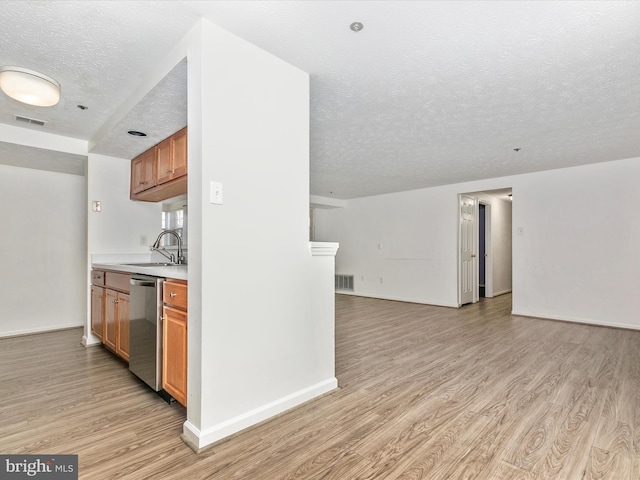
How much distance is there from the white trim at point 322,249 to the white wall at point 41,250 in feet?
11.6

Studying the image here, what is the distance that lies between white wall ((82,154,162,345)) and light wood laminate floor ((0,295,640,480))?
3.66ft

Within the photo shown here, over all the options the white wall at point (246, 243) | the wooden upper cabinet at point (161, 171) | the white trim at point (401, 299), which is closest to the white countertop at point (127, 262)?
the white wall at point (246, 243)

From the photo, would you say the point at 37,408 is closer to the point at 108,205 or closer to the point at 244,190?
the point at 244,190

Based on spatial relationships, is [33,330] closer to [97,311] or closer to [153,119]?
[97,311]

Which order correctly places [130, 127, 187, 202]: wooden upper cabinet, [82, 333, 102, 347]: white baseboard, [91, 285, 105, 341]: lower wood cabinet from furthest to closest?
[82, 333, 102, 347]: white baseboard, [91, 285, 105, 341]: lower wood cabinet, [130, 127, 187, 202]: wooden upper cabinet

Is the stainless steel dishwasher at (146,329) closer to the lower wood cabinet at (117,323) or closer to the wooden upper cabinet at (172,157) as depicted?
the lower wood cabinet at (117,323)

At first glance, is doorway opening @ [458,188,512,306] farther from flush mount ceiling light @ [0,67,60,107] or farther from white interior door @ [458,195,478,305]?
flush mount ceiling light @ [0,67,60,107]

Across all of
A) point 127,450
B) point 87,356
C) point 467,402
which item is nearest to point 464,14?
point 467,402

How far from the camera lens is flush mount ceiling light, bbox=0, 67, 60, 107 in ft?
7.00

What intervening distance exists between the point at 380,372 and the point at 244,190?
192 centimetres

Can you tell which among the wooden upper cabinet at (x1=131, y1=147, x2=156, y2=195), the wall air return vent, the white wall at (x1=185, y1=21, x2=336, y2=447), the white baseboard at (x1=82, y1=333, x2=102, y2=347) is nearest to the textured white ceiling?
the wooden upper cabinet at (x1=131, y1=147, x2=156, y2=195)

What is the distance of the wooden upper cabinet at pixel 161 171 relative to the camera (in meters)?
2.89

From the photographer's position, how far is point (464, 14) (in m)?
1.71

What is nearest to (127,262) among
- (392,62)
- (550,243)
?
(392,62)
